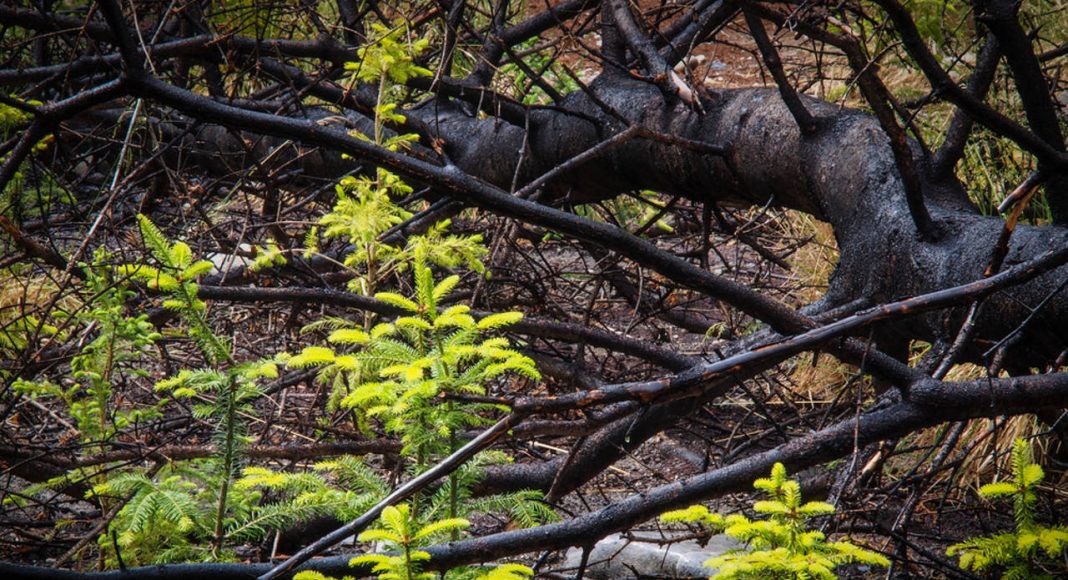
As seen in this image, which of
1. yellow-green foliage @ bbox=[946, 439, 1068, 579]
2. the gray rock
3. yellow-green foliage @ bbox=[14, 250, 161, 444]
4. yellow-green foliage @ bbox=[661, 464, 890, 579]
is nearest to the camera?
yellow-green foliage @ bbox=[661, 464, 890, 579]

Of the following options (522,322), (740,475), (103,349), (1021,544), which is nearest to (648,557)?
(522,322)

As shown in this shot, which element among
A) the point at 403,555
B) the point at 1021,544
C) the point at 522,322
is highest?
the point at 522,322

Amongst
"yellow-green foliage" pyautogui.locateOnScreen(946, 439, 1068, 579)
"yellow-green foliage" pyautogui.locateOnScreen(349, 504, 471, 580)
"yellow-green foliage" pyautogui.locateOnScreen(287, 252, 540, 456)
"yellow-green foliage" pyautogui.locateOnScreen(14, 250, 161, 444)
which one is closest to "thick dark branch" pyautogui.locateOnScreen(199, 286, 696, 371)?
"yellow-green foliage" pyautogui.locateOnScreen(14, 250, 161, 444)

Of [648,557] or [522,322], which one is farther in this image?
[648,557]

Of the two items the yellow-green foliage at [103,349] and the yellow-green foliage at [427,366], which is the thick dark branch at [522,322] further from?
the yellow-green foliage at [427,366]

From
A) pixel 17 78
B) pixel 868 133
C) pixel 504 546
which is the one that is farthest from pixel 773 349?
pixel 17 78

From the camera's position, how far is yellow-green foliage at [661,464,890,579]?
163cm

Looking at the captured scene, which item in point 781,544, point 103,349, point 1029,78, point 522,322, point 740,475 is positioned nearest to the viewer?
point 781,544

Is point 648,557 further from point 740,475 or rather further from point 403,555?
point 403,555

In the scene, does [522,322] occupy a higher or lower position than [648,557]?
higher

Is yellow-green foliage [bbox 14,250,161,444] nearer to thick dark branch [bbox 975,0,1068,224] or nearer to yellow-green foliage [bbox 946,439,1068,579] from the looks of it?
Result: yellow-green foliage [bbox 946,439,1068,579]

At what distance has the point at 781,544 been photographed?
176 centimetres

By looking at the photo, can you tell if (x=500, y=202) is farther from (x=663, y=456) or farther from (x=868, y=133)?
(x=663, y=456)

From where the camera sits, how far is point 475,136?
411 centimetres
